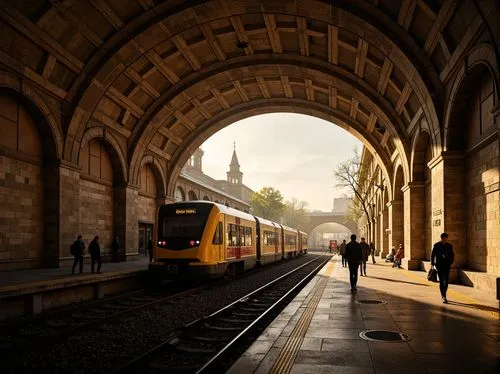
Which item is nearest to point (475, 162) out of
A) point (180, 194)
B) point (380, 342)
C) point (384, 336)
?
point (384, 336)

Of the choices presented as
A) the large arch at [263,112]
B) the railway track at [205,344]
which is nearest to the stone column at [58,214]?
the railway track at [205,344]

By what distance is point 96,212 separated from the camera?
24422 mm

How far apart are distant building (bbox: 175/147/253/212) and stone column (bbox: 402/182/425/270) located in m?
22.6

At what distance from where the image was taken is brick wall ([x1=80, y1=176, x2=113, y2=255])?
2314 centimetres

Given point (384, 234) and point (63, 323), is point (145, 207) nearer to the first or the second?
point (384, 234)

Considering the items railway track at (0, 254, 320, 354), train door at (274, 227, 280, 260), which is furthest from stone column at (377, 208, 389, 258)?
railway track at (0, 254, 320, 354)

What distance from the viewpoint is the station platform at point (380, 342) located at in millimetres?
5594

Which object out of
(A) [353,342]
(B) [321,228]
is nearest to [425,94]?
(A) [353,342]

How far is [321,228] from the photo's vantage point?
151 metres

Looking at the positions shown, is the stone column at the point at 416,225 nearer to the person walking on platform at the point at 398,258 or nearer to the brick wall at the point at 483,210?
the person walking on platform at the point at 398,258

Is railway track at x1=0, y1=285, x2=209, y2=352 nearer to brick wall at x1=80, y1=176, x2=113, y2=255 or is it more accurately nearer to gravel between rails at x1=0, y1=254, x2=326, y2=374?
gravel between rails at x1=0, y1=254, x2=326, y2=374

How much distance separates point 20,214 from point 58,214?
67.2 inches

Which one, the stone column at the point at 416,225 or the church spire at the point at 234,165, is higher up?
the church spire at the point at 234,165

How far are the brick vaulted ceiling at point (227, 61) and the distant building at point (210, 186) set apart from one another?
10.1m
